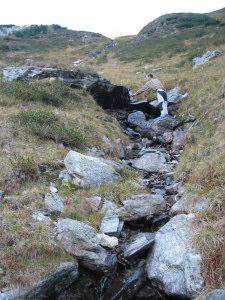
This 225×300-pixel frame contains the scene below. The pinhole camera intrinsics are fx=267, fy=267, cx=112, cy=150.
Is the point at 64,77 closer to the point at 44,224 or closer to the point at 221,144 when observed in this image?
the point at 221,144

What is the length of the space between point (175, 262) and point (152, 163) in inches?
164

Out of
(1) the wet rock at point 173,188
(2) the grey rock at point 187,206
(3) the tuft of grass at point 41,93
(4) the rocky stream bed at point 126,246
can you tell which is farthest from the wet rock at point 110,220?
(3) the tuft of grass at point 41,93

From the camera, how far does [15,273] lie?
3.62m

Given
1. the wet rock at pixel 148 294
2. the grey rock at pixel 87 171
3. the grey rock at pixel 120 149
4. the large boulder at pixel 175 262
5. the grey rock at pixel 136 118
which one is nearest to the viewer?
the large boulder at pixel 175 262

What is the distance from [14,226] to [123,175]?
3460mm

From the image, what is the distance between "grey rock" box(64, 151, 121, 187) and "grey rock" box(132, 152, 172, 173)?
5.45 ft

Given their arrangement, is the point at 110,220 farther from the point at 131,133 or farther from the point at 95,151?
the point at 131,133

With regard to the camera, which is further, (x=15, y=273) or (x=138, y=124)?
(x=138, y=124)

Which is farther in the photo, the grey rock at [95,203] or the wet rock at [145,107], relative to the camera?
the wet rock at [145,107]

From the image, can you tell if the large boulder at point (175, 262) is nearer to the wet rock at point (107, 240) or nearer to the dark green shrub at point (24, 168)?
the wet rock at point (107, 240)

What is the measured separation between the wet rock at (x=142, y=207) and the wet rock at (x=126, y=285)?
4.04ft

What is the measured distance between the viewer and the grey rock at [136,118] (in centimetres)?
1201

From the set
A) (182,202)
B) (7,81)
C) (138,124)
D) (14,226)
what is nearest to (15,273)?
(14,226)

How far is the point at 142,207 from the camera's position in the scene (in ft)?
18.6
